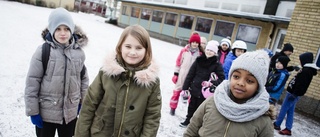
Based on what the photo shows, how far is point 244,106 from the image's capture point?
1.45 meters

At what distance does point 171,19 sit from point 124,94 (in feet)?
67.2

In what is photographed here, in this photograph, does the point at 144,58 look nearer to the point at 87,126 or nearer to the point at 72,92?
the point at 87,126

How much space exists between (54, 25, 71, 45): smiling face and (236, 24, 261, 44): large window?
15.5 m

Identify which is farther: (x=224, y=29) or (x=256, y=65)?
(x=224, y=29)

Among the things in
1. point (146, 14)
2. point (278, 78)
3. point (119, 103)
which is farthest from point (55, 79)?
point (146, 14)

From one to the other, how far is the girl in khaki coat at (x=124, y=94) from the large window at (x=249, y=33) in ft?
50.6

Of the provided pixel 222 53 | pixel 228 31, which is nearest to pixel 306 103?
pixel 222 53

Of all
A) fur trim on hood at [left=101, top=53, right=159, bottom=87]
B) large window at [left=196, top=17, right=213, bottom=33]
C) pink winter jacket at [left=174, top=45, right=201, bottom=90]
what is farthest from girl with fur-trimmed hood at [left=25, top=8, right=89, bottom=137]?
large window at [left=196, top=17, right=213, bottom=33]

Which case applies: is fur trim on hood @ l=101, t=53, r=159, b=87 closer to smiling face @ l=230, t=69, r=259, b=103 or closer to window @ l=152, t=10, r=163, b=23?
smiling face @ l=230, t=69, r=259, b=103

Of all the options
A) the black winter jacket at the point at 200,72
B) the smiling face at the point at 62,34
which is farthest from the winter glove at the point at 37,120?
the black winter jacket at the point at 200,72

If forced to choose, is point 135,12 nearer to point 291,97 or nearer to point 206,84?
point 291,97

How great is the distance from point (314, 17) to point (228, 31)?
10988mm

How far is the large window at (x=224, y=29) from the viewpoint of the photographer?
16516mm

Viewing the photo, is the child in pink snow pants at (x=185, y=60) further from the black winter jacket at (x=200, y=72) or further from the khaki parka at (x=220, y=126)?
the khaki parka at (x=220, y=126)
